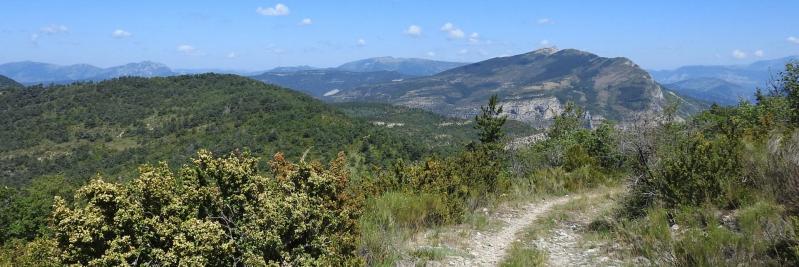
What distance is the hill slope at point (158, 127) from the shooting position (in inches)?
4136

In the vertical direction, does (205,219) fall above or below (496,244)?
above

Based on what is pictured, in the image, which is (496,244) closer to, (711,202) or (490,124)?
(711,202)

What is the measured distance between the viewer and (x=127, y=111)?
14150 centimetres

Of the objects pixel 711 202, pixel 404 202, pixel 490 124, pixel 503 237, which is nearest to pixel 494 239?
pixel 503 237

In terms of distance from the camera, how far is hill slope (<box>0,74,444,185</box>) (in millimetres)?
105062

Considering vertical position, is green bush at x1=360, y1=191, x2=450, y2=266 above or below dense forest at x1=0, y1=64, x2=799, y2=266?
below

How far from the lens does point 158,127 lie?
12988 cm

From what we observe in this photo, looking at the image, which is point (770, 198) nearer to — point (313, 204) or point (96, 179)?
point (313, 204)

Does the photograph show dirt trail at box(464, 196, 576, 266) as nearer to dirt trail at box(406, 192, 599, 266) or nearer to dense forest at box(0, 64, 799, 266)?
dirt trail at box(406, 192, 599, 266)

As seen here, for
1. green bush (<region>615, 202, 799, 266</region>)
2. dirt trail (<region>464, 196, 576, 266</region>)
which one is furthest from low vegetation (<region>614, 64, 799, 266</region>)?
dirt trail (<region>464, 196, 576, 266</region>)

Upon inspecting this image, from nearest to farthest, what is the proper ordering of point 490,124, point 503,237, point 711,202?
point 711,202
point 503,237
point 490,124

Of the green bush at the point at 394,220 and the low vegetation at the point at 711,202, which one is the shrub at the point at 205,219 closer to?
the green bush at the point at 394,220

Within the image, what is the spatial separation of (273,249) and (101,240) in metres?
1.14

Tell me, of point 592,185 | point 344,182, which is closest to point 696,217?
point 344,182
